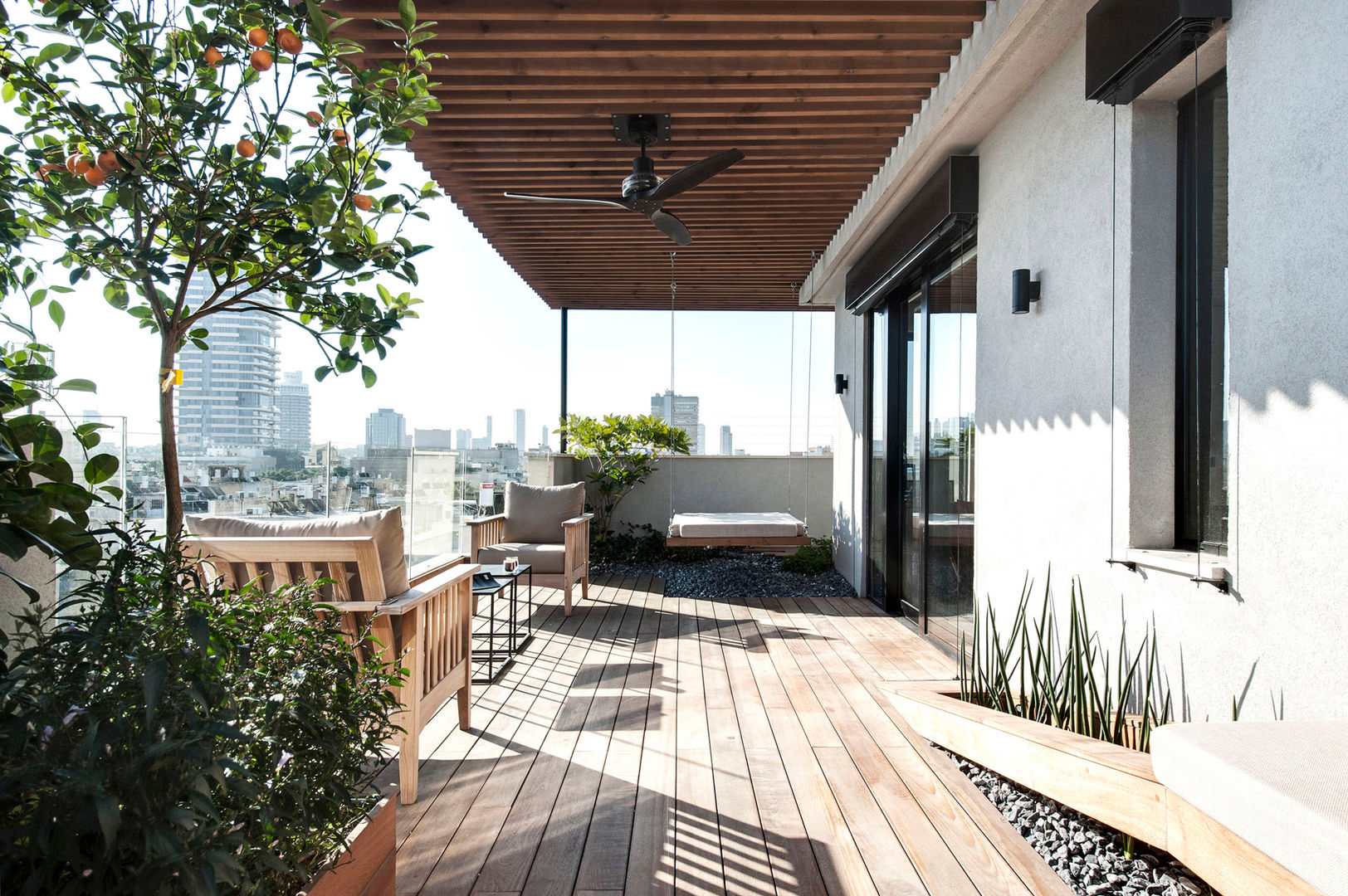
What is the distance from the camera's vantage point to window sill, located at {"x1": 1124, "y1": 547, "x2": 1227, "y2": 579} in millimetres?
1948

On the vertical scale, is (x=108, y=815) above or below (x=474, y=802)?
above

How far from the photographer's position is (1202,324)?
7.47ft

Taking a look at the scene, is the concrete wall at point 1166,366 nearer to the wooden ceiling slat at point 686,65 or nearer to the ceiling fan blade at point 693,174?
the wooden ceiling slat at point 686,65

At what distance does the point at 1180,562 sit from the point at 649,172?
2800 mm

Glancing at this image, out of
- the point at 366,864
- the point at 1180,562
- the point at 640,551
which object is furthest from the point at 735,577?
the point at 366,864

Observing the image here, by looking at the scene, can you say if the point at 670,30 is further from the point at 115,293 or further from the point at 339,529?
the point at 115,293

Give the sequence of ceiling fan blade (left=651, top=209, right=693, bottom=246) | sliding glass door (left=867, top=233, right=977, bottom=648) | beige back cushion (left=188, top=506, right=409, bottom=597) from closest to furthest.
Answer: beige back cushion (left=188, top=506, right=409, bottom=597), sliding glass door (left=867, top=233, right=977, bottom=648), ceiling fan blade (left=651, top=209, right=693, bottom=246)

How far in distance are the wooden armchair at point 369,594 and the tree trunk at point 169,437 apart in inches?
33.4

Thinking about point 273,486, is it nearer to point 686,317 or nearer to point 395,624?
point 395,624

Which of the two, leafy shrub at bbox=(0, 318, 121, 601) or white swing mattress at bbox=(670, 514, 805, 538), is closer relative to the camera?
leafy shrub at bbox=(0, 318, 121, 601)

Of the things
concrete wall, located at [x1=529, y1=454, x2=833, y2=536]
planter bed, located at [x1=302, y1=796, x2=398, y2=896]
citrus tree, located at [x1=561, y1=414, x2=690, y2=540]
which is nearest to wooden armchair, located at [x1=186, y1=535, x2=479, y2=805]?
planter bed, located at [x1=302, y1=796, x2=398, y2=896]

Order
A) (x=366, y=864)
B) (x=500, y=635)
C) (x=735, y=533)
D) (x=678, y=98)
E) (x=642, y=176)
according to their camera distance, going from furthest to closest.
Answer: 1. (x=735, y=533)
2. (x=500, y=635)
3. (x=642, y=176)
4. (x=678, y=98)
5. (x=366, y=864)

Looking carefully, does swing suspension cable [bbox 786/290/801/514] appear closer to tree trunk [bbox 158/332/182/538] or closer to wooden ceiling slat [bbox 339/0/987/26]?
wooden ceiling slat [bbox 339/0/987/26]

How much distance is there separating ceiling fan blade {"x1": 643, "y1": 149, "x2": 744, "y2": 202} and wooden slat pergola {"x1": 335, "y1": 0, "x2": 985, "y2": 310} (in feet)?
0.76
